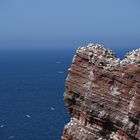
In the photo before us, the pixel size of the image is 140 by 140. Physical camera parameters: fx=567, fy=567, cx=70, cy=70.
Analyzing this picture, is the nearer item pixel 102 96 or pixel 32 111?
pixel 102 96

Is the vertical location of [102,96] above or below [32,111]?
above

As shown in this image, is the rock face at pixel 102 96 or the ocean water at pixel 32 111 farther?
the ocean water at pixel 32 111

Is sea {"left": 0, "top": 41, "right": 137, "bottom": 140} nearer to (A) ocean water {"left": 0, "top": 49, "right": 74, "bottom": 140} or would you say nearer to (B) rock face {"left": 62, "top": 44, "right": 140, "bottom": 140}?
(A) ocean water {"left": 0, "top": 49, "right": 74, "bottom": 140}

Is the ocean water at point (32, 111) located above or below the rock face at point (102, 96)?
below

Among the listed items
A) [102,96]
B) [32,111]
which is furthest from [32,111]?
[102,96]

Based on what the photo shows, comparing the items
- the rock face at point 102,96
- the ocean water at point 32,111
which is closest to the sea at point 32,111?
the ocean water at point 32,111

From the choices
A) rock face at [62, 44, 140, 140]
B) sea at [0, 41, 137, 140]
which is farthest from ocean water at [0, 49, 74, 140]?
rock face at [62, 44, 140, 140]

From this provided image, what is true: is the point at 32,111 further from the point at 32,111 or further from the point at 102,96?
the point at 102,96

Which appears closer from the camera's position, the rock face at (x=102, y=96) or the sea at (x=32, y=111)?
the rock face at (x=102, y=96)

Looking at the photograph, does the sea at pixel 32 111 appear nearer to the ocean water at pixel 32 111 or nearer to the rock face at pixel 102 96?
the ocean water at pixel 32 111
